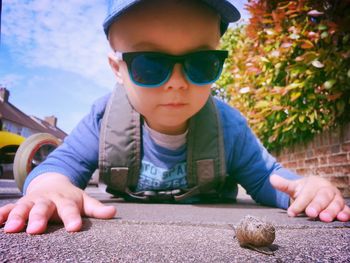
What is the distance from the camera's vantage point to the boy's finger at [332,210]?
134 centimetres

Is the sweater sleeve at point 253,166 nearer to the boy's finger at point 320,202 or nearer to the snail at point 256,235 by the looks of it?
the boy's finger at point 320,202

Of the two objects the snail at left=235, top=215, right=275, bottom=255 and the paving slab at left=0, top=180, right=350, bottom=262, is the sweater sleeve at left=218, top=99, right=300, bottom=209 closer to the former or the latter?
the paving slab at left=0, top=180, right=350, bottom=262

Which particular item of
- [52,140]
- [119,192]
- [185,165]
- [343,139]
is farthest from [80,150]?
[343,139]

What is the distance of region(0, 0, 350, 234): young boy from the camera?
1401 mm

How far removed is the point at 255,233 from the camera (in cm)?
86

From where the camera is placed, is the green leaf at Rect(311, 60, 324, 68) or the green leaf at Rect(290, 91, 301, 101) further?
the green leaf at Rect(290, 91, 301, 101)

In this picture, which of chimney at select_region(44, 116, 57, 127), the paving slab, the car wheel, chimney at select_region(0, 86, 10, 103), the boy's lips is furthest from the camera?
chimney at select_region(44, 116, 57, 127)

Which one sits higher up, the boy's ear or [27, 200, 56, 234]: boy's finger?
the boy's ear

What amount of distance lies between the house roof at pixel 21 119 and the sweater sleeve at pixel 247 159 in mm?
20987

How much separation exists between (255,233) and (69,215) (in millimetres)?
598

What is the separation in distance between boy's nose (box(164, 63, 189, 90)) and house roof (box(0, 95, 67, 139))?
21.2 metres

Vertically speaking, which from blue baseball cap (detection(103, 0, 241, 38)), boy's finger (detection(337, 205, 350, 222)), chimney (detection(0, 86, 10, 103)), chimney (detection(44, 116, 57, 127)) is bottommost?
boy's finger (detection(337, 205, 350, 222))

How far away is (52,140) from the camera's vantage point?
107 inches

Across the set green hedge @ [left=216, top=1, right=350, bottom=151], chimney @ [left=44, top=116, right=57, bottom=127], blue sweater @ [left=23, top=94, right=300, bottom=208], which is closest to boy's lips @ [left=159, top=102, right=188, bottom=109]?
blue sweater @ [left=23, top=94, right=300, bottom=208]
